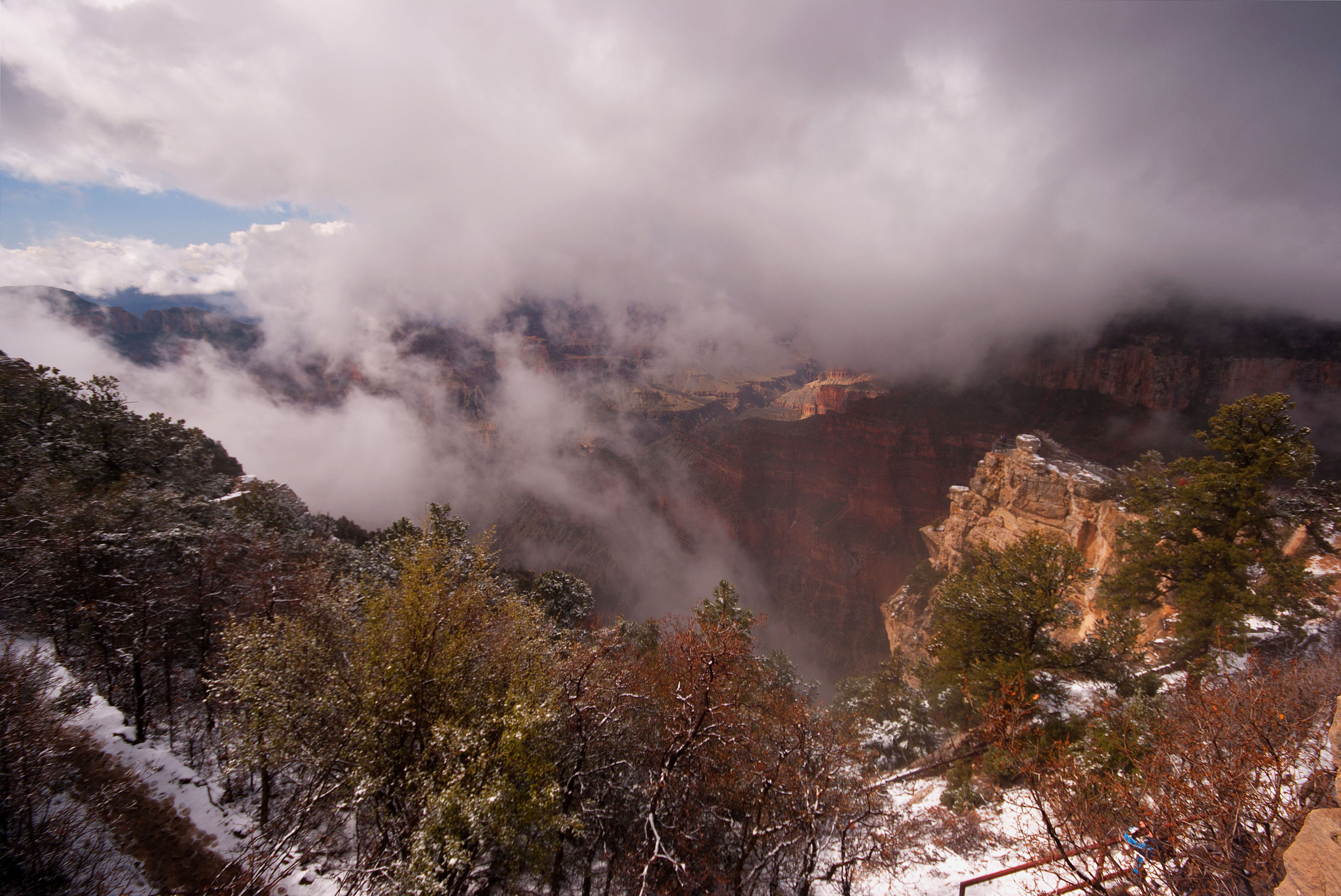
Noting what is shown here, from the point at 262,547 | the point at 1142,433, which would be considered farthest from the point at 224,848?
the point at 1142,433

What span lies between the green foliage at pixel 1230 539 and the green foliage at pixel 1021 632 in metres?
2.10

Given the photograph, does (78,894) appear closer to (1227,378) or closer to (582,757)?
(582,757)

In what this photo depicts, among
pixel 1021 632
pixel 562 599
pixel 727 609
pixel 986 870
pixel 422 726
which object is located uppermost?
pixel 422 726

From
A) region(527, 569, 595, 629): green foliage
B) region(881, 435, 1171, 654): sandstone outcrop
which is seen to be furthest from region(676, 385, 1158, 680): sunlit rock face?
region(527, 569, 595, 629): green foliage

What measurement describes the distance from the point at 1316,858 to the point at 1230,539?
16488 mm

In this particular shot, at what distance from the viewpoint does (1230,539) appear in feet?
56.8

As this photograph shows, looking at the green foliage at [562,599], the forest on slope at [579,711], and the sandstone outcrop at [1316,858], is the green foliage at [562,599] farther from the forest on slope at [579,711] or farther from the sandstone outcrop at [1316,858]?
the sandstone outcrop at [1316,858]

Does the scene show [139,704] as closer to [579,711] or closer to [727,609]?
[579,711]

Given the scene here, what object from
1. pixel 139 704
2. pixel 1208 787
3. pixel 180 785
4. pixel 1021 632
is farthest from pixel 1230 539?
pixel 139 704

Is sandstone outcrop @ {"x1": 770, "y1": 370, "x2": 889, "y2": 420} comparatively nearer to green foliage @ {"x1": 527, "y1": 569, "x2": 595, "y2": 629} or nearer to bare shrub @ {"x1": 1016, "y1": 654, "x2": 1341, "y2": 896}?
green foliage @ {"x1": 527, "y1": 569, "x2": 595, "y2": 629}

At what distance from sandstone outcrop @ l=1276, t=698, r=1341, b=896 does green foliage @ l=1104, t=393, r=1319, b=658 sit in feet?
42.1

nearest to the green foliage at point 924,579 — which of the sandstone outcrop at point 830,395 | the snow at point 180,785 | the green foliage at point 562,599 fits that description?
the green foliage at point 562,599

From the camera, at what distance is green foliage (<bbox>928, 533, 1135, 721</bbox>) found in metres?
18.5

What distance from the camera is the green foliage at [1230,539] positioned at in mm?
16047
